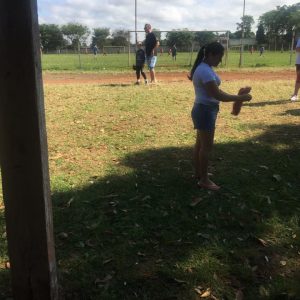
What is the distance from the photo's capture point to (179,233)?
3729 millimetres

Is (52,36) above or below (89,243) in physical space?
above

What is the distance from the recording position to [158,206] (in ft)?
13.9

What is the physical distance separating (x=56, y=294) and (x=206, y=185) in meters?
2.41

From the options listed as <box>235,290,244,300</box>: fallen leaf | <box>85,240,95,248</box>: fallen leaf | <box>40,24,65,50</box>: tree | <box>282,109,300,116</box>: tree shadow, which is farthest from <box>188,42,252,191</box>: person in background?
<box>40,24,65,50</box>: tree

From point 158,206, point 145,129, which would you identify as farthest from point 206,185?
point 145,129

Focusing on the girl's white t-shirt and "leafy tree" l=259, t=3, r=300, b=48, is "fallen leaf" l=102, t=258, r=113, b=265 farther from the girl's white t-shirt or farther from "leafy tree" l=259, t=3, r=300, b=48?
"leafy tree" l=259, t=3, r=300, b=48

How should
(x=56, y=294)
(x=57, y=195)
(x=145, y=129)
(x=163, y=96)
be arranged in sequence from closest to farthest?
(x=56, y=294) → (x=57, y=195) → (x=145, y=129) → (x=163, y=96)

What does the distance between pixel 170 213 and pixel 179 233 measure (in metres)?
0.39

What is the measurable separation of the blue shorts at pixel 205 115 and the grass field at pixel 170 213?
72cm

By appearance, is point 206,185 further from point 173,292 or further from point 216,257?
point 173,292

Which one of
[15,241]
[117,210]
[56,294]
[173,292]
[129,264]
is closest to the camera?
[15,241]

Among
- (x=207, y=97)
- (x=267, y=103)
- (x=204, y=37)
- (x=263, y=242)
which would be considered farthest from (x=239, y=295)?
(x=204, y=37)

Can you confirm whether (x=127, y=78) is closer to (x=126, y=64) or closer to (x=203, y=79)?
(x=126, y=64)

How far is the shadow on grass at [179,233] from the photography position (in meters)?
3.04
